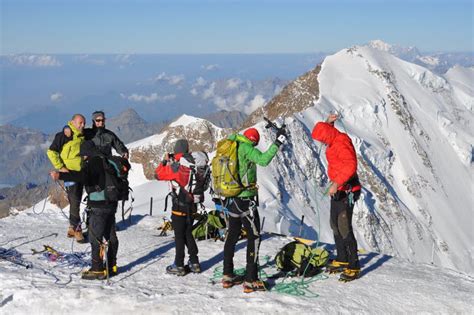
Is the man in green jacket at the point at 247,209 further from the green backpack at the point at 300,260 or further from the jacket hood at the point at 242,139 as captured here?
the green backpack at the point at 300,260

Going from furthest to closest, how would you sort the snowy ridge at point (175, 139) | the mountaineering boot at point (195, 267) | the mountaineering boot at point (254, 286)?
the snowy ridge at point (175, 139)
the mountaineering boot at point (195, 267)
the mountaineering boot at point (254, 286)

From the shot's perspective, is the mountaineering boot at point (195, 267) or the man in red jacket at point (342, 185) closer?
the man in red jacket at point (342, 185)

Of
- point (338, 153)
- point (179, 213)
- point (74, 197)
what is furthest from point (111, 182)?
point (338, 153)

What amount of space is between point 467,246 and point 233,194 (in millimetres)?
61671

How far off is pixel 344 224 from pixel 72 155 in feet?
23.9

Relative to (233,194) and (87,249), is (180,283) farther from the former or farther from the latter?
(87,249)

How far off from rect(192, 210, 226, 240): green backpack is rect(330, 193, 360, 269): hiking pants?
4.81 metres

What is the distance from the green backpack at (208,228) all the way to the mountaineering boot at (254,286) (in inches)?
181

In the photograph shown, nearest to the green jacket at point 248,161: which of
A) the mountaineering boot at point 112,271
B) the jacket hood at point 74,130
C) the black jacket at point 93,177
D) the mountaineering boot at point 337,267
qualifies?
the black jacket at point 93,177

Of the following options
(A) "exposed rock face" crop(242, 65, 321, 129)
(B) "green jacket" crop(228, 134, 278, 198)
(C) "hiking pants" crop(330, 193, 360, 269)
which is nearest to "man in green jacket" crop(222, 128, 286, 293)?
(B) "green jacket" crop(228, 134, 278, 198)

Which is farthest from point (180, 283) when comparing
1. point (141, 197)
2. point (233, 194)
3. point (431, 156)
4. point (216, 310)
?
point (431, 156)

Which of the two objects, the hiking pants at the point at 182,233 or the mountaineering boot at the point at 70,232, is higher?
the hiking pants at the point at 182,233

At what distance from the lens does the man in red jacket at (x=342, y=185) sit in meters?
10.6

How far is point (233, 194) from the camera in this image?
10016 millimetres
